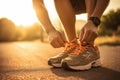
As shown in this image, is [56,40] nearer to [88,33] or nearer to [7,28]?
[88,33]

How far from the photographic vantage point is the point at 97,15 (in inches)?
106

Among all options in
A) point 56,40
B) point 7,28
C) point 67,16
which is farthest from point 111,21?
point 56,40

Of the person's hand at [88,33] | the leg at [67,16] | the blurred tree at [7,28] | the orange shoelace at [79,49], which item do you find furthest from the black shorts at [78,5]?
the blurred tree at [7,28]

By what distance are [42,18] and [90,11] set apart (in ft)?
1.71

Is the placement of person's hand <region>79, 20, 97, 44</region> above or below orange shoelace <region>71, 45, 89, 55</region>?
above

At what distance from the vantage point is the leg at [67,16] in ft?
10.3

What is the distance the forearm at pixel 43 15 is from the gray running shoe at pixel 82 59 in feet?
1.09

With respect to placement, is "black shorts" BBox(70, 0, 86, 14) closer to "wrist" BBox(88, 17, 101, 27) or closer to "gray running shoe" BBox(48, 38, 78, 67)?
"gray running shoe" BBox(48, 38, 78, 67)

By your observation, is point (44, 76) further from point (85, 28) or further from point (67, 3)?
point (67, 3)

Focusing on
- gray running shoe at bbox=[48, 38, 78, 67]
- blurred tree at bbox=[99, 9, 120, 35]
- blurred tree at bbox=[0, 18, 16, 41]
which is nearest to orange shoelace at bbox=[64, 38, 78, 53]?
gray running shoe at bbox=[48, 38, 78, 67]

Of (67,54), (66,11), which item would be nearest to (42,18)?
(66,11)

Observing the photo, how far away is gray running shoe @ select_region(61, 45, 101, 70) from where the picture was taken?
9.03 feet

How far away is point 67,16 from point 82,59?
0.53 metres

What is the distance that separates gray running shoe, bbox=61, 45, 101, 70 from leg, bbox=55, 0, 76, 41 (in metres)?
0.24
